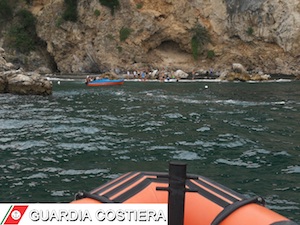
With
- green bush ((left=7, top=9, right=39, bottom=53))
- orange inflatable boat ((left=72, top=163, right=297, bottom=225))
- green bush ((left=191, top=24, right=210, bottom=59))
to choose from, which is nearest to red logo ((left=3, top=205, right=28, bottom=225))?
orange inflatable boat ((left=72, top=163, right=297, bottom=225))

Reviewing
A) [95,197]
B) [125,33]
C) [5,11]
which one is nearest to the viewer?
[95,197]

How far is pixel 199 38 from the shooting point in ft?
149

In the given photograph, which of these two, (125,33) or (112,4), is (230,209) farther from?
(112,4)

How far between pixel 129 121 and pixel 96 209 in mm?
11626

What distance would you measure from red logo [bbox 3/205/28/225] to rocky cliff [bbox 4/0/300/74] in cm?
4362

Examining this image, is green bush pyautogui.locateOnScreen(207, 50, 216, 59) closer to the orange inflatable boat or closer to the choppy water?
the choppy water

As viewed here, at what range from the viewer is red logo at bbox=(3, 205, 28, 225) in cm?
256

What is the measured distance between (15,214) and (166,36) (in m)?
45.1

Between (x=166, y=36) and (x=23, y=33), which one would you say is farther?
(x=23, y=33)

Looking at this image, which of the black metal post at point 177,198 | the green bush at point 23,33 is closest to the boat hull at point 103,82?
the green bush at point 23,33

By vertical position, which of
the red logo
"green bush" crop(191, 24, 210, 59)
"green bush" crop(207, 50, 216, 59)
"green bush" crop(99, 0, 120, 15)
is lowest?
the red logo

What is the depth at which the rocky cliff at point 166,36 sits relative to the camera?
1682 inches

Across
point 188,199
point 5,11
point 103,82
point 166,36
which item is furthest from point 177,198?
point 5,11

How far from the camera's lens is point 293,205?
235 inches
